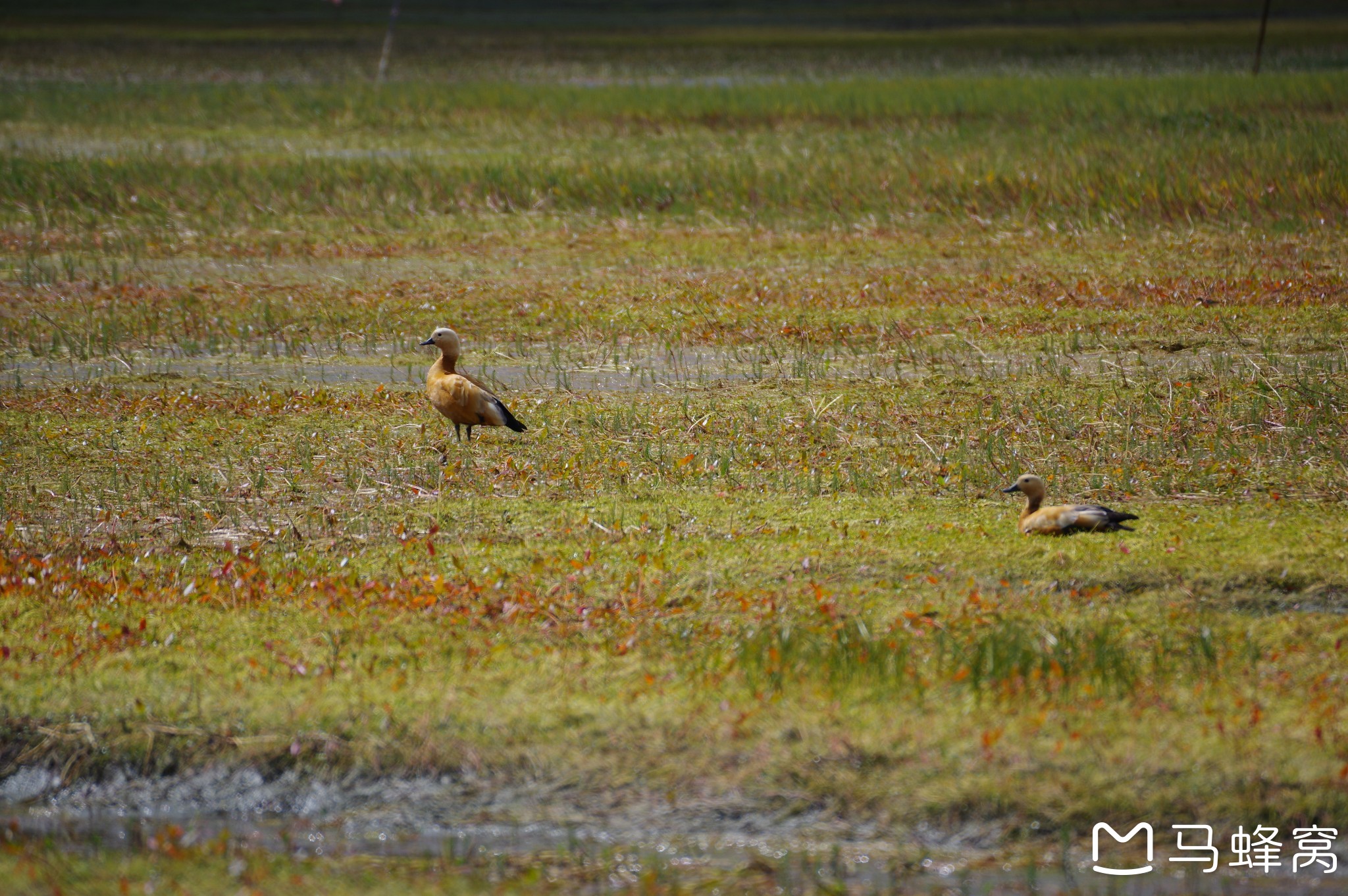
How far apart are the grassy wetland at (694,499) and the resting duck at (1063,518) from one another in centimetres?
15

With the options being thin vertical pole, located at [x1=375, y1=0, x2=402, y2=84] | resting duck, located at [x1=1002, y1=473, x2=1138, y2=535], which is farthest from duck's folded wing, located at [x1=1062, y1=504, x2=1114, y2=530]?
thin vertical pole, located at [x1=375, y1=0, x2=402, y2=84]

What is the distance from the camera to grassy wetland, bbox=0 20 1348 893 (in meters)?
5.95

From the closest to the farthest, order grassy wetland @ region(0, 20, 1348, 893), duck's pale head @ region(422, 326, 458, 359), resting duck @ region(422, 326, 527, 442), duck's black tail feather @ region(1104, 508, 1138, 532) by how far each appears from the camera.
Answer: grassy wetland @ region(0, 20, 1348, 893), duck's black tail feather @ region(1104, 508, 1138, 532), resting duck @ region(422, 326, 527, 442), duck's pale head @ region(422, 326, 458, 359)

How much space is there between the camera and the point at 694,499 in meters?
9.42

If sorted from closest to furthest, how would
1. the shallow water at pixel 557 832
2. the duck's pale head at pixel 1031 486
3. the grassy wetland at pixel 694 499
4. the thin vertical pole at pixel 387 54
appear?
1. the shallow water at pixel 557 832
2. the grassy wetland at pixel 694 499
3. the duck's pale head at pixel 1031 486
4. the thin vertical pole at pixel 387 54

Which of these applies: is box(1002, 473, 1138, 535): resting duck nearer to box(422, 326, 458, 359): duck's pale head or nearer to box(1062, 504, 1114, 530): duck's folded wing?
box(1062, 504, 1114, 530): duck's folded wing

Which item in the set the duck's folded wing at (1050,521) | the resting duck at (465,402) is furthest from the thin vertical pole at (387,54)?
the duck's folded wing at (1050,521)

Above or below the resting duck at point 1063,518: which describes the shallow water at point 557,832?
below

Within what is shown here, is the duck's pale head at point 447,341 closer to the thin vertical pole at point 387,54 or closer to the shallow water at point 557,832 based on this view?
the shallow water at point 557,832

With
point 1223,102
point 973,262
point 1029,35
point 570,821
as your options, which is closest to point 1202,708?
point 570,821

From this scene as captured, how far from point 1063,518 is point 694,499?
2.41 meters

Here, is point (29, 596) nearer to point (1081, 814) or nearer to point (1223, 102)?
point (1081, 814)

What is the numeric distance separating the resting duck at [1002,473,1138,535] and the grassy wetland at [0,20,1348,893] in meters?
0.15

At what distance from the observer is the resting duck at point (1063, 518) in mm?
8281
